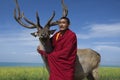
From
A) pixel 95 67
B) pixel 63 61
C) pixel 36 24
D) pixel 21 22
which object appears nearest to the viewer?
pixel 63 61

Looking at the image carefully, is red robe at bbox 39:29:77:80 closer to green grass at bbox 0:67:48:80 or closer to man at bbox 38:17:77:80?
man at bbox 38:17:77:80

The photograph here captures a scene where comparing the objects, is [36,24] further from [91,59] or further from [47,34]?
[91,59]

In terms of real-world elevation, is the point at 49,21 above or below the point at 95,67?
above

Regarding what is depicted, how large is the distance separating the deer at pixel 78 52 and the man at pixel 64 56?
0.39 m

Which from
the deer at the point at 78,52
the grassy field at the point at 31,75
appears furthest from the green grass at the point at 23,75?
the deer at the point at 78,52

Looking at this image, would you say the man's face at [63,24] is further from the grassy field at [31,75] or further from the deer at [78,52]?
the grassy field at [31,75]

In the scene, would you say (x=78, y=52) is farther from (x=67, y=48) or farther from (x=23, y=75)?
(x=23, y=75)

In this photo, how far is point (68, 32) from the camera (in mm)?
9344

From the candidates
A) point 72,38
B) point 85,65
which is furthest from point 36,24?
point 85,65

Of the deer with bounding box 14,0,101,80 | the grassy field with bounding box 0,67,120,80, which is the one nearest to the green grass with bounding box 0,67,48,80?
the grassy field with bounding box 0,67,120,80

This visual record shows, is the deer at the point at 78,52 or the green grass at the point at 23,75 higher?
the deer at the point at 78,52

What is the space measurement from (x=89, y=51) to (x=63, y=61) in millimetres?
2385

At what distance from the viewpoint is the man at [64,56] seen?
9.15 m

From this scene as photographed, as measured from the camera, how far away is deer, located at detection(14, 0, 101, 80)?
956 cm
